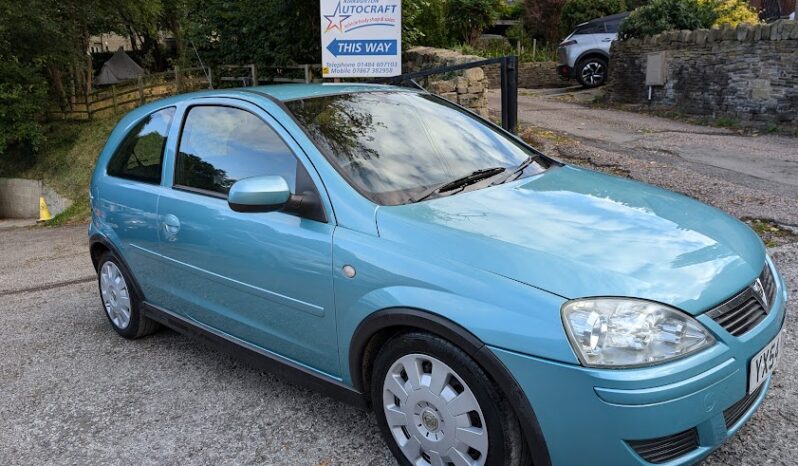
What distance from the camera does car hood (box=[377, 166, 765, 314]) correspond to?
2221mm

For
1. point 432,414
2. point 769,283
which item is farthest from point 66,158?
point 769,283

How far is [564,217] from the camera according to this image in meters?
2.68

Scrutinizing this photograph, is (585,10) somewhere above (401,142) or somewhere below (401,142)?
above

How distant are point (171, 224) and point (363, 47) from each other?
5.85m

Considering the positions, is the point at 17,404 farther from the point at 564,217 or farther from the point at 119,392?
the point at 564,217

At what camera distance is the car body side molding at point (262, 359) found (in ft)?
9.37

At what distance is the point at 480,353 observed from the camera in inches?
88.1

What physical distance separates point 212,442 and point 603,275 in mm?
1979

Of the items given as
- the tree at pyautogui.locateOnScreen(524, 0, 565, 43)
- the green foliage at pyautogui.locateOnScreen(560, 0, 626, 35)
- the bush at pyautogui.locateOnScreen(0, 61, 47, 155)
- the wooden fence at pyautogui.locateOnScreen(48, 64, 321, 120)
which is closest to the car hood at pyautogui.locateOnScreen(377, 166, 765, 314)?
the wooden fence at pyautogui.locateOnScreen(48, 64, 321, 120)

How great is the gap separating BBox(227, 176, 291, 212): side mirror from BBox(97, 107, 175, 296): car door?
1094 millimetres

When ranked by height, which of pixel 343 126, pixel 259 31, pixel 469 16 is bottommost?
pixel 343 126

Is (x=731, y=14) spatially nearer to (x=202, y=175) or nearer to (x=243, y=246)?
(x=202, y=175)

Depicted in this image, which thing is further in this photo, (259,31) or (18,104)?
(18,104)

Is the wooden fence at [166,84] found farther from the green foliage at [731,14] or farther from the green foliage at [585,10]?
the green foliage at [585,10]
